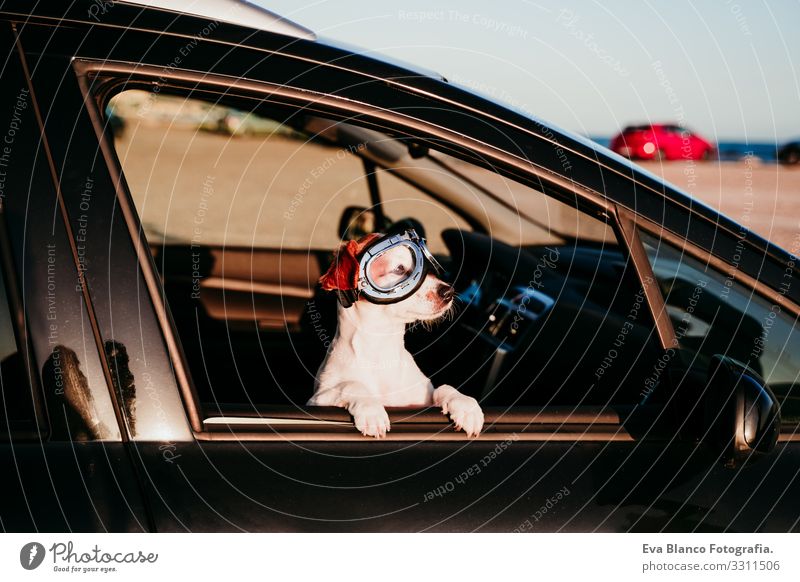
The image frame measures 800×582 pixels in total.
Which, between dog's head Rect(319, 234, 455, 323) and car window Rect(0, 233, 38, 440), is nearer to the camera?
car window Rect(0, 233, 38, 440)

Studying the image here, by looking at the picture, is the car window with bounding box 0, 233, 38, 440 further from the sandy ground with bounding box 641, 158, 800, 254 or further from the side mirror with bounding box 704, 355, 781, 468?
the sandy ground with bounding box 641, 158, 800, 254

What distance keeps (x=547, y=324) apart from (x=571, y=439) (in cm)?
104

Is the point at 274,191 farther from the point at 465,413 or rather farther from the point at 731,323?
the point at 465,413

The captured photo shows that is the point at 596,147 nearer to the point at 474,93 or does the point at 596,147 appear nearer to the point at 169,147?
the point at 474,93

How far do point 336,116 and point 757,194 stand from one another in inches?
699

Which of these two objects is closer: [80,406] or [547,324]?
[80,406]

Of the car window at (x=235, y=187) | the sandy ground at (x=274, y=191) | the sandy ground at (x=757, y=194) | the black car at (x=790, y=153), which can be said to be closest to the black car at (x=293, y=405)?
the sandy ground at (x=274, y=191)

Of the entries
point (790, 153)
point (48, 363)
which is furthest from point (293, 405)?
point (790, 153)

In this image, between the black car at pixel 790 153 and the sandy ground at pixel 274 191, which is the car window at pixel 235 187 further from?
the black car at pixel 790 153

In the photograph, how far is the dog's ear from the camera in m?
2.28

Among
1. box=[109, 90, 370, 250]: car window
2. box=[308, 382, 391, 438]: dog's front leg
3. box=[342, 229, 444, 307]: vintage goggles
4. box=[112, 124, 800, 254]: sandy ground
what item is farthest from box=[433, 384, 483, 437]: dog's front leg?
box=[109, 90, 370, 250]: car window

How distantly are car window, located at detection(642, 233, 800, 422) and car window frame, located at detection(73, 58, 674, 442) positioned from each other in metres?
0.14

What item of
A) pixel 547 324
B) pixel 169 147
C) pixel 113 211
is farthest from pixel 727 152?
pixel 113 211
